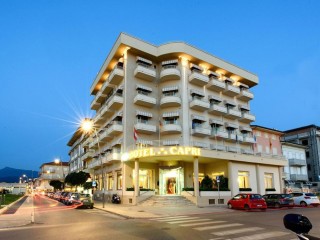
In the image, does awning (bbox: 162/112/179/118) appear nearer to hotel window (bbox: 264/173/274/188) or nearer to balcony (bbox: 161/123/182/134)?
balcony (bbox: 161/123/182/134)

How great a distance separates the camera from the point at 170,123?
136 feet

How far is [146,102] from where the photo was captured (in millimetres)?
40406

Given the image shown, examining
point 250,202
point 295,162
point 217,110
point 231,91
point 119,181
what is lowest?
point 250,202

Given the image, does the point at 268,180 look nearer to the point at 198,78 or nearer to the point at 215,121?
the point at 215,121

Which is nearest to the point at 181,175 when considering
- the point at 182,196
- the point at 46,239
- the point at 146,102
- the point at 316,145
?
the point at 182,196

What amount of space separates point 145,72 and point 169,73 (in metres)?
3.33

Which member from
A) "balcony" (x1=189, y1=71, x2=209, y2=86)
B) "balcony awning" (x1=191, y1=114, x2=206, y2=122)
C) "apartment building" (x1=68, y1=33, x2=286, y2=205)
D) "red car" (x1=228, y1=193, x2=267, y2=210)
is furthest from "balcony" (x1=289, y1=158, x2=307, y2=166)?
"red car" (x1=228, y1=193, x2=267, y2=210)

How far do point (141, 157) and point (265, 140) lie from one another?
2943 centimetres

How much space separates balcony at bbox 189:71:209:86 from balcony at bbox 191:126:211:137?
6713mm

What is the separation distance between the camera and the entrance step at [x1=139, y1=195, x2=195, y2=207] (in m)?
31.2

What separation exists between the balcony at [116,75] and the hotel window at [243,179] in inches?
833

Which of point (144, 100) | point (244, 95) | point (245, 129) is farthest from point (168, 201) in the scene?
point (244, 95)

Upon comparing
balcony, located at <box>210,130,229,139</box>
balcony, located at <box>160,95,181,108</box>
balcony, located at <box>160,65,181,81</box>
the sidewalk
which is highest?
balcony, located at <box>160,65,181,81</box>

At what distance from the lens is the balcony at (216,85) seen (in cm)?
4491
